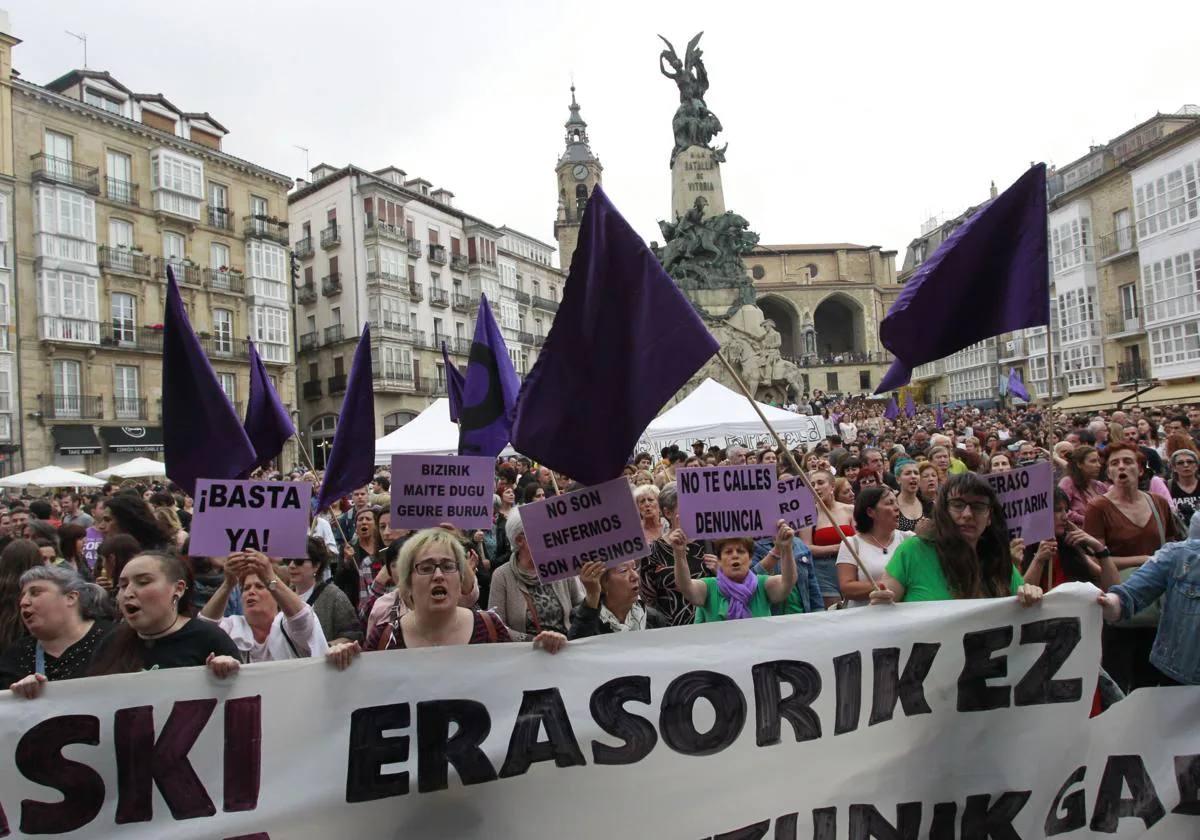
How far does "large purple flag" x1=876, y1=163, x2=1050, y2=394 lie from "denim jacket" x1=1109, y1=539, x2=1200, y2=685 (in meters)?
1.37

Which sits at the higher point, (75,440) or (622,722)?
(75,440)

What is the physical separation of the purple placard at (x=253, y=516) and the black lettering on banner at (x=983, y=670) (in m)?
2.89

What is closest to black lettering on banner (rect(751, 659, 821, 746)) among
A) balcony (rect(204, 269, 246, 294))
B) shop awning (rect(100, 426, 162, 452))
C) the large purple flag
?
the large purple flag

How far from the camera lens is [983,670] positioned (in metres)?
3.62

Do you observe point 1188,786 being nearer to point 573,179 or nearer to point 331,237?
point 331,237

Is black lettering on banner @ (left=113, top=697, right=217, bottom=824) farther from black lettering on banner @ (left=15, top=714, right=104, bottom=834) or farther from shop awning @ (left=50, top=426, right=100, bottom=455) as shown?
shop awning @ (left=50, top=426, right=100, bottom=455)

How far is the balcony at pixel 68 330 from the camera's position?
3312cm

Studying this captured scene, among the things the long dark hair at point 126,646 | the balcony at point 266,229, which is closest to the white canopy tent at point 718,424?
the long dark hair at point 126,646

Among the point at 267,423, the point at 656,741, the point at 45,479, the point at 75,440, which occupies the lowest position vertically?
the point at 656,741

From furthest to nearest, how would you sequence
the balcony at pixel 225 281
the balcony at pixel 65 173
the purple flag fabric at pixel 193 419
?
the balcony at pixel 225 281 < the balcony at pixel 65 173 < the purple flag fabric at pixel 193 419

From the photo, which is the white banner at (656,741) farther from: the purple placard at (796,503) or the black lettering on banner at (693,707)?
the purple placard at (796,503)

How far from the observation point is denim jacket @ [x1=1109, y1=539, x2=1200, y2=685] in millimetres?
3609

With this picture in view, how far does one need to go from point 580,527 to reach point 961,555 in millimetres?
1629

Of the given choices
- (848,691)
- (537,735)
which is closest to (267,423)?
(537,735)
